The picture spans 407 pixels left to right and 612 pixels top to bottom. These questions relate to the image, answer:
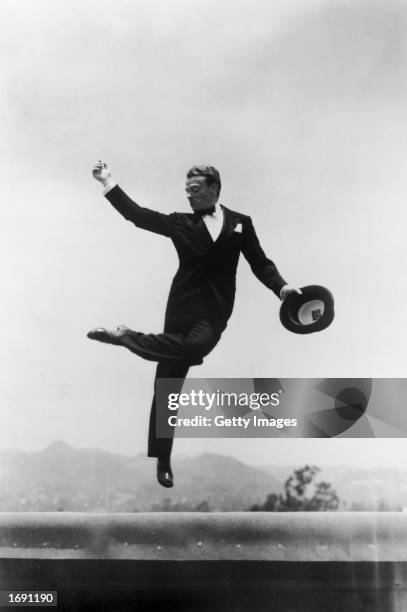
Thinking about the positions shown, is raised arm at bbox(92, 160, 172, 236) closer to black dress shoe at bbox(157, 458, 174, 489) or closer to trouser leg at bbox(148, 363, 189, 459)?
trouser leg at bbox(148, 363, 189, 459)

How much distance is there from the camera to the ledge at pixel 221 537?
12.5 feet

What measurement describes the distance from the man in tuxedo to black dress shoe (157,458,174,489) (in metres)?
0.09

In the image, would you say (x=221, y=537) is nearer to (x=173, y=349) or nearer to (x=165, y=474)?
(x=165, y=474)

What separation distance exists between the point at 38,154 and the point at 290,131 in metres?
1.56

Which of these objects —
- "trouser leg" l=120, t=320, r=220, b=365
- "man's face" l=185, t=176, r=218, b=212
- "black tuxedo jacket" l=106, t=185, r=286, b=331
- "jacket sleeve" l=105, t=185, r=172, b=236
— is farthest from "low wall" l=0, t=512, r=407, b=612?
"man's face" l=185, t=176, r=218, b=212

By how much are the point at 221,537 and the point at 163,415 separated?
0.75m

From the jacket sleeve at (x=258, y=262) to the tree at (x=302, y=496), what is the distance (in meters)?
1.06

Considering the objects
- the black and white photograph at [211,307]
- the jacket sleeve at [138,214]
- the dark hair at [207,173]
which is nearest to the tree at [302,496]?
the black and white photograph at [211,307]

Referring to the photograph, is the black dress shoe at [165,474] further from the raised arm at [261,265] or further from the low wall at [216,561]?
the raised arm at [261,265]

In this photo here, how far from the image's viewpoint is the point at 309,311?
4.17m

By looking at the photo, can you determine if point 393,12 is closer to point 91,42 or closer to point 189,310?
point 91,42

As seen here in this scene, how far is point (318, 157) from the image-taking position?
4215mm

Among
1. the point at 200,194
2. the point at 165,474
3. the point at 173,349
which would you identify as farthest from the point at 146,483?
the point at 200,194

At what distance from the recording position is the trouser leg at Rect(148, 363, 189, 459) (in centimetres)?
399
